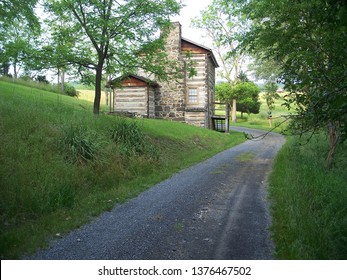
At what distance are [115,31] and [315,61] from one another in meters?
10.0

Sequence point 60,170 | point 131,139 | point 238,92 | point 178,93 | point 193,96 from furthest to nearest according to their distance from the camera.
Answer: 1. point 238,92
2. point 193,96
3. point 178,93
4. point 131,139
5. point 60,170

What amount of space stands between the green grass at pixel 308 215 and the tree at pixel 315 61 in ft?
4.36

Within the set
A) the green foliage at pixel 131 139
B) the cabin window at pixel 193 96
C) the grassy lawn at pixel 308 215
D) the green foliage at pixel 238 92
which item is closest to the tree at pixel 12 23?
the green foliage at pixel 131 139

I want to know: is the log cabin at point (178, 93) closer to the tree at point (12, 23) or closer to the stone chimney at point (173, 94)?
the stone chimney at point (173, 94)

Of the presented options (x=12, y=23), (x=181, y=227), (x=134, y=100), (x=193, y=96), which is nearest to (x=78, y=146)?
(x=181, y=227)

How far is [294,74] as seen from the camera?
7.09 m

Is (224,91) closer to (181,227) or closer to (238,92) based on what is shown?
(238,92)

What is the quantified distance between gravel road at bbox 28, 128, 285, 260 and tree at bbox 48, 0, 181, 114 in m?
7.84

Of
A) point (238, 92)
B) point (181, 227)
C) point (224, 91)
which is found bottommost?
point (181, 227)

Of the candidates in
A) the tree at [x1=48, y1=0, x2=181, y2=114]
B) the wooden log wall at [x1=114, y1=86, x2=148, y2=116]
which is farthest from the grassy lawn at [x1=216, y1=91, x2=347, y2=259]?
the wooden log wall at [x1=114, y1=86, x2=148, y2=116]

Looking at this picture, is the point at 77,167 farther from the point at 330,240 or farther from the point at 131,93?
the point at 131,93

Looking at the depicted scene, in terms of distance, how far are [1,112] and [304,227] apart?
31.8ft

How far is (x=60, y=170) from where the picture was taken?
7707 mm
